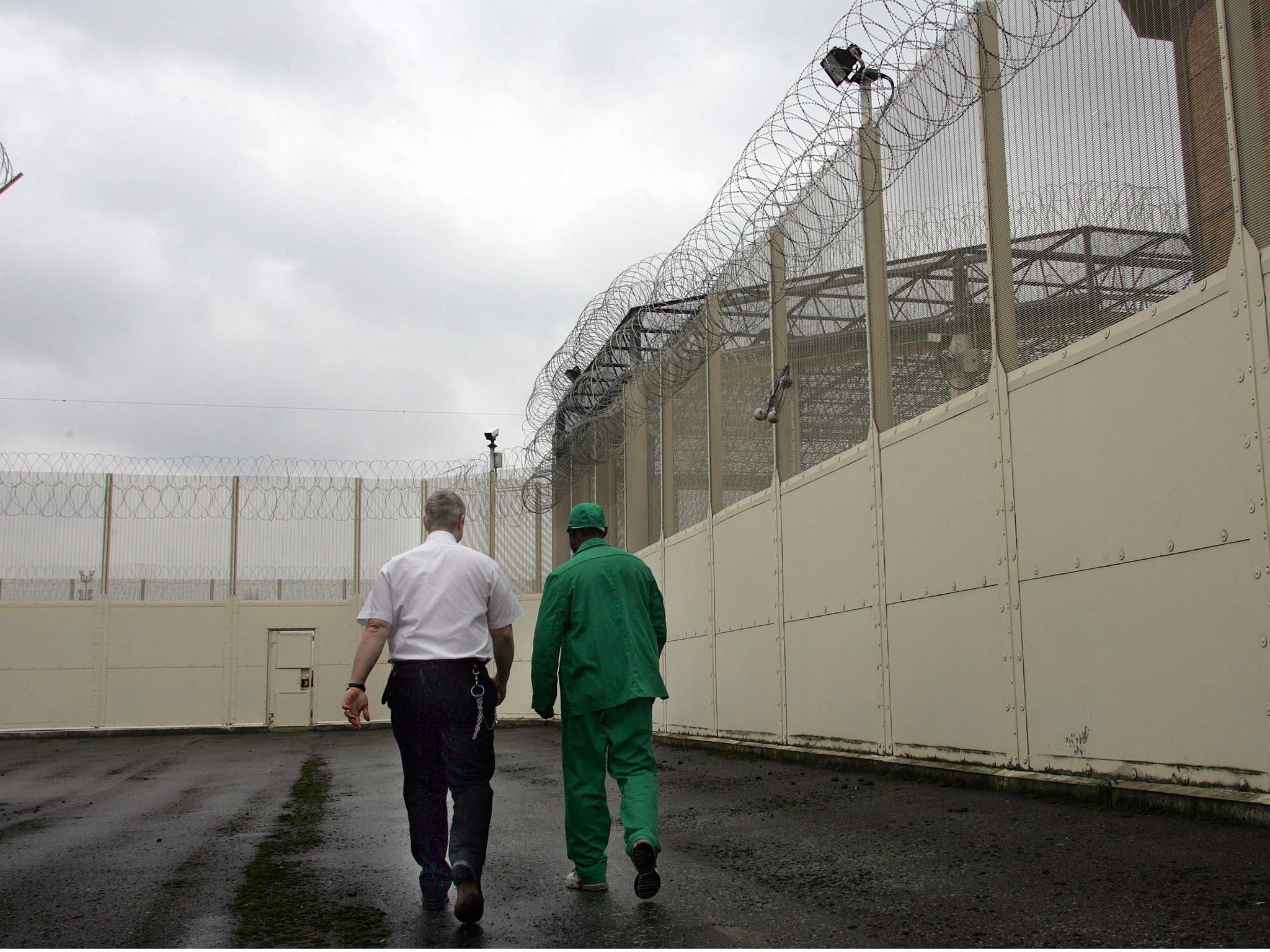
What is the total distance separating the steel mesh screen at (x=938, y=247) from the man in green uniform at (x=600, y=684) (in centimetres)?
370

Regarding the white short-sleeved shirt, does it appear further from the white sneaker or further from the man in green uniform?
the white sneaker

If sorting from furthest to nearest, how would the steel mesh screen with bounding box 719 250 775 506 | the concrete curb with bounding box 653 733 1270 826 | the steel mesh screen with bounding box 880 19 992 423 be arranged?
the steel mesh screen with bounding box 719 250 775 506, the steel mesh screen with bounding box 880 19 992 423, the concrete curb with bounding box 653 733 1270 826

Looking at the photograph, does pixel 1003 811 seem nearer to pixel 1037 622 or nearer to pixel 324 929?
pixel 1037 622

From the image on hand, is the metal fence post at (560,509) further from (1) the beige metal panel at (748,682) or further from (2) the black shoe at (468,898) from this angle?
(2) the black shoe at (468,898)

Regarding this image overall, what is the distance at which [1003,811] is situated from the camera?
5605mm

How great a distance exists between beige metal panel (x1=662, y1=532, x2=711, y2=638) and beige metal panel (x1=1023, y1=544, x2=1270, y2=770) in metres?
6.89

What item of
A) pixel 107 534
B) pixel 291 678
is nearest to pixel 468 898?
pixel 291 678

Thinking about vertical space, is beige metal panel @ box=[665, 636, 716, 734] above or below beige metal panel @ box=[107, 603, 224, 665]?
below

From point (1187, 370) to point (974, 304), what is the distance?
2.20 m

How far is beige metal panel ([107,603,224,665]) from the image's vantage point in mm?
22672

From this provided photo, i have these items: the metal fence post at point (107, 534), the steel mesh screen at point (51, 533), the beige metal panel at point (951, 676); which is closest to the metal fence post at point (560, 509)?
the metal fence post at point (107, 534)

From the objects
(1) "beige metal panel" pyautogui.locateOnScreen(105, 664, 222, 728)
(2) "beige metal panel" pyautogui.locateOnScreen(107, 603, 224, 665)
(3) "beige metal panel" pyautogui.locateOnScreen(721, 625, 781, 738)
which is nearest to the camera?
(3) "beige metal panel" pyautogui.locateOnScreen(721, 625, 781, 738)

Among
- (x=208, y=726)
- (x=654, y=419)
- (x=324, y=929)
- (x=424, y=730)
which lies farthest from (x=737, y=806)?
(x=208, y=726)

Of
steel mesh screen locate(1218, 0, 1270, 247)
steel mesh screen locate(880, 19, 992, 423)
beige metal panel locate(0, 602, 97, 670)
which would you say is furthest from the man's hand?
beige metal panel locate(0, 602, 97, 670)
